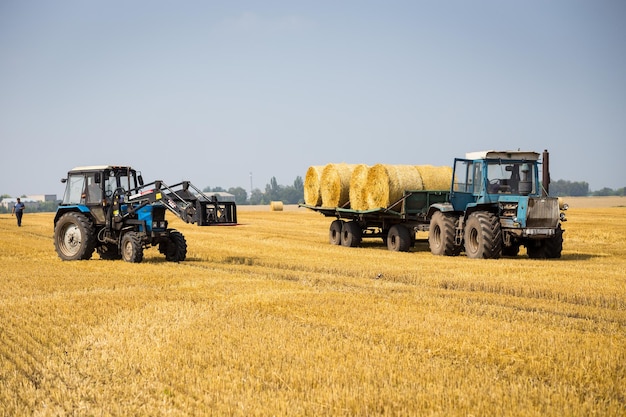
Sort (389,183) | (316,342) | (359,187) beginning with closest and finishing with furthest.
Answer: (316,342) < (389,183) < (359,187)

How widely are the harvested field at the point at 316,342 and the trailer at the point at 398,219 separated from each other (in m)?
4.85

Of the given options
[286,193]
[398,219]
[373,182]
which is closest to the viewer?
[373,182]

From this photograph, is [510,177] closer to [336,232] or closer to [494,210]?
[494,210]

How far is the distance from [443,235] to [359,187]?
11.5 ft

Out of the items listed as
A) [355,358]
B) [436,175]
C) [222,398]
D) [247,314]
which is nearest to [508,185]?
[436,175]

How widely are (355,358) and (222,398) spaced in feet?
5.56

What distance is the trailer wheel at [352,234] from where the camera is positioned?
894 inches

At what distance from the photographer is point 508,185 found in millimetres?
18078

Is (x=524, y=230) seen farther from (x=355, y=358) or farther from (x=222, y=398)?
(x=222, y=398)

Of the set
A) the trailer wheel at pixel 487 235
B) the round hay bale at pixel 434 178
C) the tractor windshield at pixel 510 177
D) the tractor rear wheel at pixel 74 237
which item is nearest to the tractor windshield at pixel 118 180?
the tractor rear wheel at pixel 74 237

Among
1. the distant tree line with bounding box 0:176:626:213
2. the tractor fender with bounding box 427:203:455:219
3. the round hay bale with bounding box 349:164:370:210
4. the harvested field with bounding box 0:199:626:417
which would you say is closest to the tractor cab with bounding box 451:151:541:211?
the tractor fender with bounding box 427:203:455:219

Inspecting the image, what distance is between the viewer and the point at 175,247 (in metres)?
18.0

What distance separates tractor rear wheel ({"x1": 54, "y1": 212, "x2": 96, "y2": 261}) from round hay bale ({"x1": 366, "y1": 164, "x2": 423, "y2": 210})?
25.1 feet

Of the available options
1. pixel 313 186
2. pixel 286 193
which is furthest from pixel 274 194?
pixel 313 186
